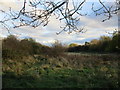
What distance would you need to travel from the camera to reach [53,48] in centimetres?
1361

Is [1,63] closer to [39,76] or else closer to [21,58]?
[21,58]

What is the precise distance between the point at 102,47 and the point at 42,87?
986 cm

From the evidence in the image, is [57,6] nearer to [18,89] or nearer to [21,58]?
[18,89]

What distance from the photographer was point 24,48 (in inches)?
469

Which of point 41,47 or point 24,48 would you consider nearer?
point 24,48

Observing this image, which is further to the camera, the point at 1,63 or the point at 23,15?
the point at 1,63

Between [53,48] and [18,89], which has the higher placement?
[53,48]

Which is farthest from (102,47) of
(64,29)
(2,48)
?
(64,29)

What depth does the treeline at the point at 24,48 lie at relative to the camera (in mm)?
10499

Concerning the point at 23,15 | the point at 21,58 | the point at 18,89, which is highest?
the point at 23,15

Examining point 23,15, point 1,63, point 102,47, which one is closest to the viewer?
point 23,15

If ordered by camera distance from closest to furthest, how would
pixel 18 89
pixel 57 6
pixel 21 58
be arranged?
pixel 57 6 < pixel 18 89 < pixel 21 58

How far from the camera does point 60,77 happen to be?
7242 mm

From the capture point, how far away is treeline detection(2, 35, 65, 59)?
10.5 meters
